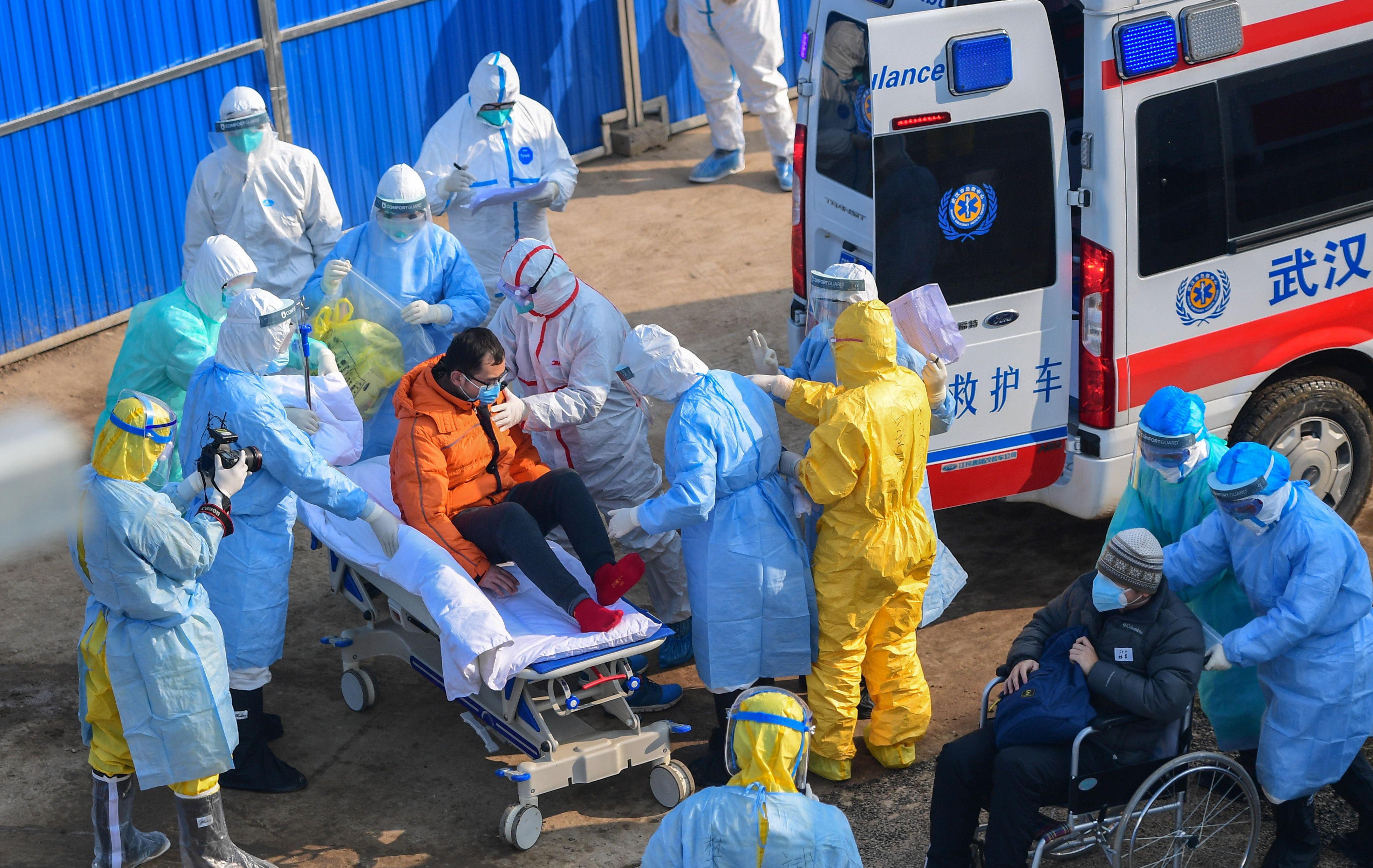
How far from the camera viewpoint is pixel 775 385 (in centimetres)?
544

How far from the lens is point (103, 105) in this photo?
8586mm

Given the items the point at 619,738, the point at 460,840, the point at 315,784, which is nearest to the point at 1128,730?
the point at 619,738

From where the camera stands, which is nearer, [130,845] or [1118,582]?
[1118,582]

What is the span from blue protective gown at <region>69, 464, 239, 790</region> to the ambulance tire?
432 centimetres

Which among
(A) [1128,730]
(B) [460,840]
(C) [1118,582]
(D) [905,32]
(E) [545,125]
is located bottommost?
(B) [460,840]

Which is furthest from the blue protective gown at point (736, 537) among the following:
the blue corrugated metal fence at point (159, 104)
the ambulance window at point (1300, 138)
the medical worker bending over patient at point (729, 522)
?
the blue corrugated metal fence at point (159, 104)

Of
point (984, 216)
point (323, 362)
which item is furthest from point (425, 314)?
point (984, 216)

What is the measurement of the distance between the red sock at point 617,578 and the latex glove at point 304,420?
4.65 ft

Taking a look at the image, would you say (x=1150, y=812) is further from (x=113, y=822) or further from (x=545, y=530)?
(x=113, y=822)

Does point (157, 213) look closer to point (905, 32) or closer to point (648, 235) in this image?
point (648, 235)

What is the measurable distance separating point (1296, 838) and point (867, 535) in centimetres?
175

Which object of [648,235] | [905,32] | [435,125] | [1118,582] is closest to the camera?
[1118,582]

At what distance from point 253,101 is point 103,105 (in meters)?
1.86

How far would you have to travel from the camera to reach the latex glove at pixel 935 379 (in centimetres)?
550
